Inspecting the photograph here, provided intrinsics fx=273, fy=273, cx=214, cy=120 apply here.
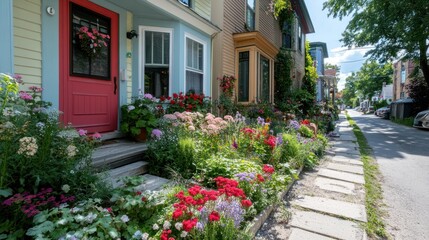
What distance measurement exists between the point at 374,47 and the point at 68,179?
20216mm

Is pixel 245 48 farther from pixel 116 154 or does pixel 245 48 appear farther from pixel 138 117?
pixel 116 154

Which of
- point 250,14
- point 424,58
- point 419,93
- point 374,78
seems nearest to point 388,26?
point 424,58

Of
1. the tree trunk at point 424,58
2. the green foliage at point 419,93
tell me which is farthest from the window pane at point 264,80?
the green foliage at point 419,93

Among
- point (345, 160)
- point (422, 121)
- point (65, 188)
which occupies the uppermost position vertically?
point (422, 121)

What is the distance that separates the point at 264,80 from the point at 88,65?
6.79 m

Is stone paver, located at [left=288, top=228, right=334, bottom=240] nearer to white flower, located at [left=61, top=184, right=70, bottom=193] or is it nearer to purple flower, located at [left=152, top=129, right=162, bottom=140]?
white flower, located at [left=61, top=184, right=70, bottom=193]

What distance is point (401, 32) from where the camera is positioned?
14.7 m

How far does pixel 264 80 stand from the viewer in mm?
9977

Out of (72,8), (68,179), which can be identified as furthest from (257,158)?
(72,8)

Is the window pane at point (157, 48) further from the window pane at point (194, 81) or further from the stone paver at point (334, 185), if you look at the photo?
the stone paver at point (334, 185)

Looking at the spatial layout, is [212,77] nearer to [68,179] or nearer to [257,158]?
[257,158]

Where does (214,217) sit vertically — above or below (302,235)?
above

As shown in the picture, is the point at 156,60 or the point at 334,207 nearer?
the point at 334,207

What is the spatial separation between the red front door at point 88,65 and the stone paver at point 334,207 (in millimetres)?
3414
